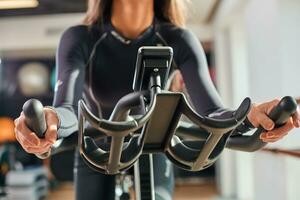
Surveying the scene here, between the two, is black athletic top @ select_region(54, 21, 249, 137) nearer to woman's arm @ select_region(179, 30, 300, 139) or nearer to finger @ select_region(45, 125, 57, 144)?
woman's arm @ select_region(179, 30, 300, 139)

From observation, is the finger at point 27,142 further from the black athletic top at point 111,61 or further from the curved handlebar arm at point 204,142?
the black athletic top at point 111,61

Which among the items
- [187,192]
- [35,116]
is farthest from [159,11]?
[187,192]

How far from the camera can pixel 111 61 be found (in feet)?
3.62

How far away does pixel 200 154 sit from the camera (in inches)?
25.0

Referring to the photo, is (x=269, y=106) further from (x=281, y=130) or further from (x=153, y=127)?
(x=153, y=127)

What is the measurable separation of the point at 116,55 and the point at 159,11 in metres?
0.22

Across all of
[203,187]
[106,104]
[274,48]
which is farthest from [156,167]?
[203,187]

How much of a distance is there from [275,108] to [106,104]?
0.63 meters

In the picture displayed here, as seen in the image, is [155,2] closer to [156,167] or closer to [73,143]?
[156,167]

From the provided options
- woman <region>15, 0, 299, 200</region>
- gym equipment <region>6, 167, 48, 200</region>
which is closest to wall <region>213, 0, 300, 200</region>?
woman <region>15, 0, 299, 200</region>

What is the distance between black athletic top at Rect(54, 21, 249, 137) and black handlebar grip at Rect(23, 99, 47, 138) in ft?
1.22

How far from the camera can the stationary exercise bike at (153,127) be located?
0.52 metres

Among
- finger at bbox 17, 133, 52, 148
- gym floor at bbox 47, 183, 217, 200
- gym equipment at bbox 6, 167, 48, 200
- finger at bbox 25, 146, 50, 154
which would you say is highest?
finger at bbox 17, 133, 52, 148

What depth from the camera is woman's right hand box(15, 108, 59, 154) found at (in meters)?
0.54
